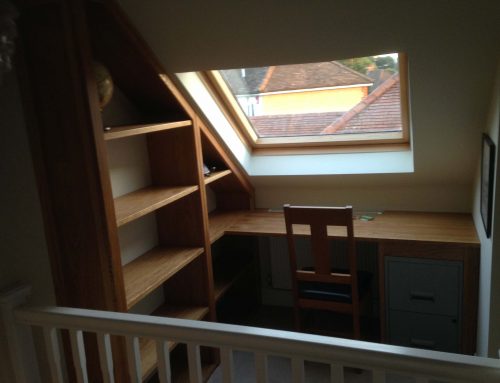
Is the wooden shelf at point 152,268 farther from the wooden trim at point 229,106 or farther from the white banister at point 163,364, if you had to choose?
the wooden trim at point 229,106

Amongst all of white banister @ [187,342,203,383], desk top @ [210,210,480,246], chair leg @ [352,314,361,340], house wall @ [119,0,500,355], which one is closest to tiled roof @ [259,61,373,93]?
house wall @ [119,0,500,355]

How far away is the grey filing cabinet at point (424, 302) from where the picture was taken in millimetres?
2326

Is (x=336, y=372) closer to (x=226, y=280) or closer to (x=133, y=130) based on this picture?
(x=133, y=130)

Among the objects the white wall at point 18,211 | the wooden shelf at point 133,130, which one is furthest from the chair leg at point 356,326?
the white wall at point 18,211

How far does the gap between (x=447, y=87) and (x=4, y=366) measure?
2.05m

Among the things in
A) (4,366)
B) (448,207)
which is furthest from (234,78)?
(4,366)

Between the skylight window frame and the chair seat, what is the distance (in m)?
0.80

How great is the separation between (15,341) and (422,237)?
6.37 ft

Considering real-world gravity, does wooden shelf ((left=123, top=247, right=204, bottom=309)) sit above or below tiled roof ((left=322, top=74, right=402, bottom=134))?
below

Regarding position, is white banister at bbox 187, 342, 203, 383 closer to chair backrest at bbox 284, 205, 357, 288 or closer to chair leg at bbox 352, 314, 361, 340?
chair backrest at bbox 284, 205, 357, 288

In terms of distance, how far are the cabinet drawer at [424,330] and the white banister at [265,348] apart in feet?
4.65

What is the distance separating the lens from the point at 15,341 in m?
1.50

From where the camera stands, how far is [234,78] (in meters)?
2.50

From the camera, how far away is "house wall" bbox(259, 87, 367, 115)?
95.6 inches
